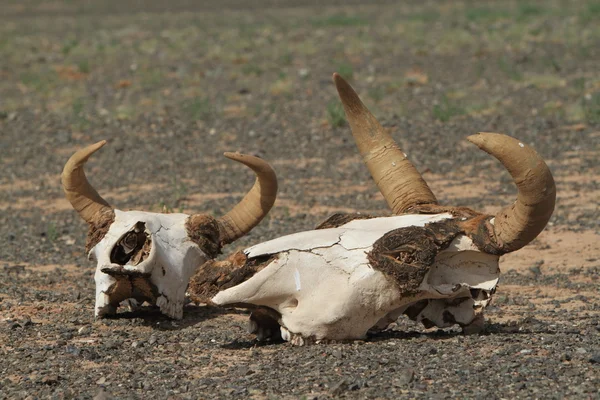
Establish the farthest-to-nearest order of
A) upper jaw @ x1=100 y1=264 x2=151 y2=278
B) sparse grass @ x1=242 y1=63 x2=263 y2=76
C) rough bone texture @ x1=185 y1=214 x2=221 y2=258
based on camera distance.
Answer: sparse grass @ x1=242 y1=63 x2=263 y2=76, rough bone texture @ x1=185 y1=214 x2=221 y2=258, upper jaw @ x1=100 y1=264 x2=151 y2=278

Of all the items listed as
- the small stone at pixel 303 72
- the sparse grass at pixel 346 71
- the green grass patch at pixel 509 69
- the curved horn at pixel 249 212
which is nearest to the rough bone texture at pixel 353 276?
the curved horn at pixel 249 212

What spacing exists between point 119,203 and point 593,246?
19.0ft

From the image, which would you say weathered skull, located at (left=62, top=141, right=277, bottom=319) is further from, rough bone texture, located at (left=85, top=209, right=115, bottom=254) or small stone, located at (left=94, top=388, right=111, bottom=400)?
small stone, located at (left=94, top=388, right=111, bottom=400)

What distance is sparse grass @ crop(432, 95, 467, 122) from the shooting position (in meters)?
16.0

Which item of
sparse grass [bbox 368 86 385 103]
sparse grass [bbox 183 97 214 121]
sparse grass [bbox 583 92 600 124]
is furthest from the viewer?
sparse grass [bbox 368 86 385 103]

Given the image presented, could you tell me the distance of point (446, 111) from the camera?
1625 centimetres

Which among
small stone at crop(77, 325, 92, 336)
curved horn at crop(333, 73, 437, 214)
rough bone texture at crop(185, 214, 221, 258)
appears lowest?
small stone at crop(77, 325, 92, 336)

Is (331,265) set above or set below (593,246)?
above

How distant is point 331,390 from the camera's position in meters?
5.50

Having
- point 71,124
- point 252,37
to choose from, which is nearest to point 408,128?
point 71,124

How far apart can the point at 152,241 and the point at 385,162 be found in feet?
5.53

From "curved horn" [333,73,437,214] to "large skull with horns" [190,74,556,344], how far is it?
0.39m

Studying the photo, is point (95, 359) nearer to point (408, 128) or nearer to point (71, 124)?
point (408, 128)

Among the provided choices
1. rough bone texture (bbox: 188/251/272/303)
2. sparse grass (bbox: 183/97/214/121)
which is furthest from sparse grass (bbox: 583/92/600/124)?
rough bone texture (bbox: 188/251/272/303)
